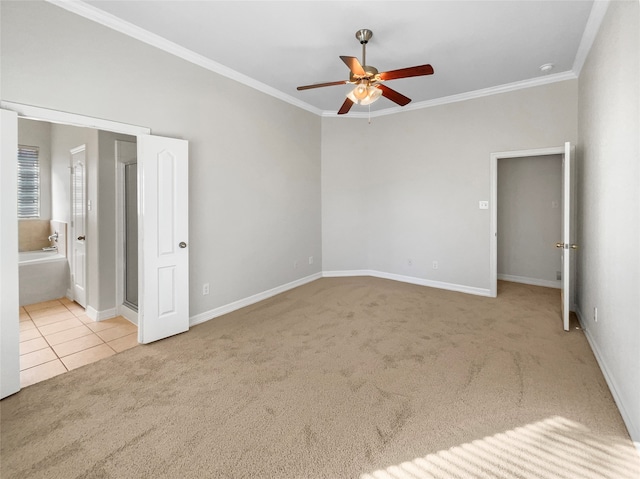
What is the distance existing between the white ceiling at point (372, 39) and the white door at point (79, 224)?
1.99 meters

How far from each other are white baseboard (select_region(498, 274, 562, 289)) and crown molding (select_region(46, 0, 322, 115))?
4.87 metres

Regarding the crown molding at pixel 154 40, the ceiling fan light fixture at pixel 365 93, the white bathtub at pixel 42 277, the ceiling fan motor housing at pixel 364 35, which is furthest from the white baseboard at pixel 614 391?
the white bathtub at pixel 42 277

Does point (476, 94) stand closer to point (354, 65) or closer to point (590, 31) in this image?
point (590, 31)

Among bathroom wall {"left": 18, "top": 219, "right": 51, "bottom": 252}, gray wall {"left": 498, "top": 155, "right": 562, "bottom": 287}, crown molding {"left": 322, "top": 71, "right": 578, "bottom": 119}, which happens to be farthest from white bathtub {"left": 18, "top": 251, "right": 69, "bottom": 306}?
gray wall {"left": 498, "top": 155, "right": 562, "bottom": 287}

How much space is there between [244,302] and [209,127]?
2.23m

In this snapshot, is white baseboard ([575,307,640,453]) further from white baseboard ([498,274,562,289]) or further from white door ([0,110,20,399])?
white door ([0,110,20,399])

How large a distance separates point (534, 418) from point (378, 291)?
115 inches

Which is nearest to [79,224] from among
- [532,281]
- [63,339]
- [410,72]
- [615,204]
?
[63,339]

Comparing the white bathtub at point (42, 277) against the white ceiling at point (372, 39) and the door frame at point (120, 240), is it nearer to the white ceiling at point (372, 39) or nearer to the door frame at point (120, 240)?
the door frame at point (120, 240)

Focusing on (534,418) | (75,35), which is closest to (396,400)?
(534,418)

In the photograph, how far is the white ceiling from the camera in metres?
2.63

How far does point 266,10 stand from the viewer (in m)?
2.67

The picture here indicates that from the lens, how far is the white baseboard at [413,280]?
15.7 feet

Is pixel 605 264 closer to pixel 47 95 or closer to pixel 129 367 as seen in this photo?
pixel 129 367
